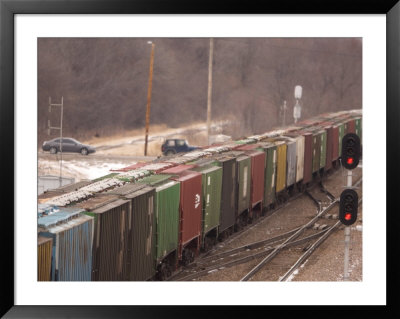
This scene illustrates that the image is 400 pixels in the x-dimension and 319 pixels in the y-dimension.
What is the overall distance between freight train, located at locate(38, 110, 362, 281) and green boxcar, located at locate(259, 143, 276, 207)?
5cm

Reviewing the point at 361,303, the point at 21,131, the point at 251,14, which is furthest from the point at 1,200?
the point at 361,303

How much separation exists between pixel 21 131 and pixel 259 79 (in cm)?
2081

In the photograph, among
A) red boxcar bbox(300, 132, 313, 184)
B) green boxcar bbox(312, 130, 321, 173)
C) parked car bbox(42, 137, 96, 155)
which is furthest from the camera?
green boxcar bbox(312, 130, 321, 173)

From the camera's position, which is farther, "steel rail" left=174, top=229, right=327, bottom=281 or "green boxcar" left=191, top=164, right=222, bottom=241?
"green boxcar" left=191, top=164, right=222, bottom=241

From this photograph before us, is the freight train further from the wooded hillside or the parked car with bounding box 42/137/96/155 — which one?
the wooded hillside

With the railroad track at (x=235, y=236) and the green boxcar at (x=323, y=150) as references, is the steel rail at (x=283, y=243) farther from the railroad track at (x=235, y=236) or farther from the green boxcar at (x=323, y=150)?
the green boxcar at (x=323, y=150)

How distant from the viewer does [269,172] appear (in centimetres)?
3353

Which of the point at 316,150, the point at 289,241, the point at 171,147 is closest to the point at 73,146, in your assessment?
the point at 171,147

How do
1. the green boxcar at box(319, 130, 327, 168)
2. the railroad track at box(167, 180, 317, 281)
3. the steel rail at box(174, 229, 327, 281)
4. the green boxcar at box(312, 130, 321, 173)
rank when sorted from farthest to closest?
the green boxcar at box(319, 130, 327, 168), the green boxcar at box(312, 130, 321, 173), the railroad track at box(167, 180, 317, 281), the steel rail at box(174, 229, 327, 281)

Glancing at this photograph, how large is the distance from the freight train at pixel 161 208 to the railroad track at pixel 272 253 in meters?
0.53

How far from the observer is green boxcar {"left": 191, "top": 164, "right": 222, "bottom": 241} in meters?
25.0

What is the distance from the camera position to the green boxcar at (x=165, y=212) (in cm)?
2064

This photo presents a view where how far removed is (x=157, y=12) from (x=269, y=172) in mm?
17751

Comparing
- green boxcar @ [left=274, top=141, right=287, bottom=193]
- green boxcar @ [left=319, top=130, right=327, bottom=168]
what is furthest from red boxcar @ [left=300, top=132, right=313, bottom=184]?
green boxcar @ [left=274, top=141, right=287, bottom=193]
